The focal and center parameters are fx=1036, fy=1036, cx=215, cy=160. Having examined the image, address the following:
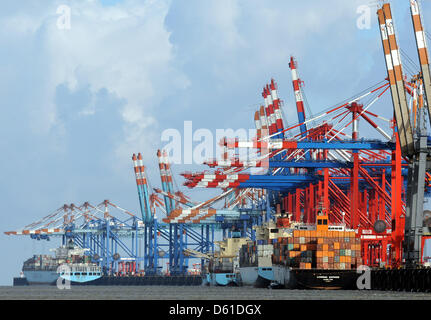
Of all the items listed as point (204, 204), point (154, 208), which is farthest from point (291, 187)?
point (154, 208)

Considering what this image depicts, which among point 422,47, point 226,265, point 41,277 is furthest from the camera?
point 41,277

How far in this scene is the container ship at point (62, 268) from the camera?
171 metres

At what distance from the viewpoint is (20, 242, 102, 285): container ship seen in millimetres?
171125

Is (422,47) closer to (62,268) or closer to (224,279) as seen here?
(224,279)

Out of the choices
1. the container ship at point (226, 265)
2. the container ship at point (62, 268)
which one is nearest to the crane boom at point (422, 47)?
the container ship at point (226, 265)

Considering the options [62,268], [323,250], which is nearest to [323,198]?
[323,250]

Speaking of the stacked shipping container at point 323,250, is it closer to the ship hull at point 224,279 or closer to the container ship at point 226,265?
the container ship at point 226,265

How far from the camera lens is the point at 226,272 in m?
126

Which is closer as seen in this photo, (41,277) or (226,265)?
(226,265)

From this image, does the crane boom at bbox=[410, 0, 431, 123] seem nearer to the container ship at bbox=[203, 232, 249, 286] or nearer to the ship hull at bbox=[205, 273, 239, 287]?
the container ship at bbox=[203, 232, 249, 286]

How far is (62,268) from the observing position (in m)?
174
